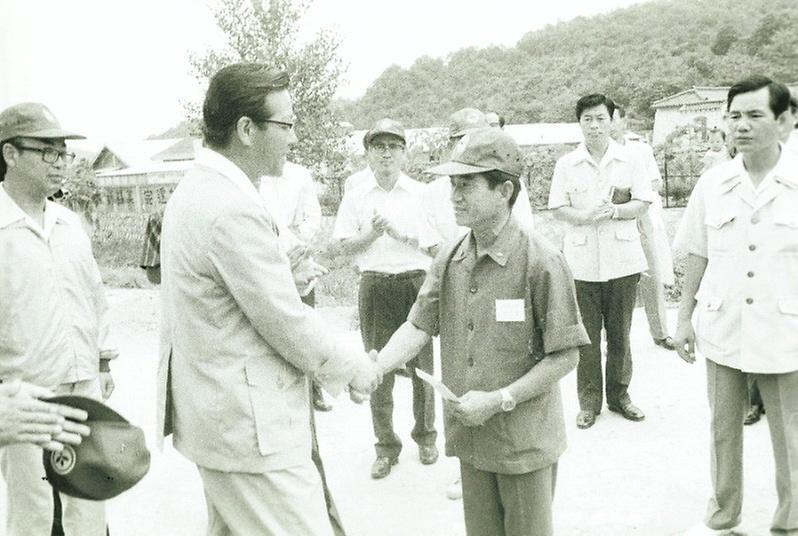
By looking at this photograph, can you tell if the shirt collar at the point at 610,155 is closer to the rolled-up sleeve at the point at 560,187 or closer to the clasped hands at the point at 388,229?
the rolled-up sleeve at the point at 560,187

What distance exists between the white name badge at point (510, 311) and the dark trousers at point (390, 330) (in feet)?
7.33

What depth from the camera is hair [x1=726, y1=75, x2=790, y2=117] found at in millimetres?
3279

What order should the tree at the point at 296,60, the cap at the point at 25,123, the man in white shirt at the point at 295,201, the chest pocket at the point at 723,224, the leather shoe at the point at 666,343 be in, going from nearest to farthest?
1. the cap at the point at 25,123
2. the chest pocket at the point at 723,224
3. the man in white shirt at the point at 295,201
4. the leather shoe at the point at 666,343
5. the tree at the point at 296,60

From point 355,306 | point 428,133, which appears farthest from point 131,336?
point 428,133

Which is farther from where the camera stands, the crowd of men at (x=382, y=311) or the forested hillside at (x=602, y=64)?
the forested hillside at (x=602, y=64)

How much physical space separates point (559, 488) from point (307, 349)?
2.55 m

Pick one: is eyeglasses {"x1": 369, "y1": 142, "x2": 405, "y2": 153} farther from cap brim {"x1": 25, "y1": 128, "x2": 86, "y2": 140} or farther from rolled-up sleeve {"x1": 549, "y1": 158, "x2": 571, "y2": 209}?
cap brim {"x1": 25, "y1": 128, "x2": 86, "y2": 140}

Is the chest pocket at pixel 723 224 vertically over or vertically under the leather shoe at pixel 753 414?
over

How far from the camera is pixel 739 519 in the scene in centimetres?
355

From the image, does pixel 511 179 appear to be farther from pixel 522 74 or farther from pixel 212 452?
pixel 522 74

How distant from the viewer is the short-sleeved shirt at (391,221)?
15.5 feet

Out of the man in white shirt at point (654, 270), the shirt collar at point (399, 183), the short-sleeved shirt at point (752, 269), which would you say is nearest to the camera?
the short-sleeved shirt at point (752, 269)

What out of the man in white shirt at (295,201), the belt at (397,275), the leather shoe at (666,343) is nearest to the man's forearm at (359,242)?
the belt at (397,275)

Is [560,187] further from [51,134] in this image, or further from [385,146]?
[51,134]
